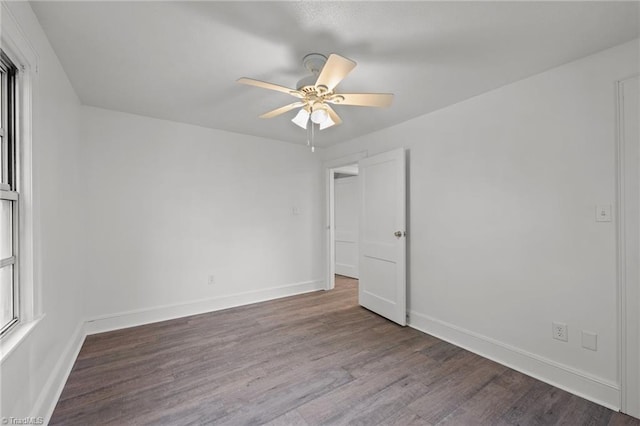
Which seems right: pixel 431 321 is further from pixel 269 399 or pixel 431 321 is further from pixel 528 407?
pixel 269 399

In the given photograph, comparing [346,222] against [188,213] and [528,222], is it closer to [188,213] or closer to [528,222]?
[188,213]

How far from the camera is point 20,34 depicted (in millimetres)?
1360

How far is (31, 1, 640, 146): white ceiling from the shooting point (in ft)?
4.88

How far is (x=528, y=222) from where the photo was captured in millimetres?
2209

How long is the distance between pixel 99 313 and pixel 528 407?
385cm

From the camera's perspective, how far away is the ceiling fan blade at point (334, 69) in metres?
1.48

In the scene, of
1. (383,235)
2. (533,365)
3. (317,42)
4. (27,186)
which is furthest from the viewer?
(383,235)

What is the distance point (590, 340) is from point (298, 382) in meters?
2.08

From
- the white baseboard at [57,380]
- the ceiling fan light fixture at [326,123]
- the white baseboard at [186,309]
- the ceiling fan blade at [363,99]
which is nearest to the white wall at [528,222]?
the ceiling fan blade at [363,99]

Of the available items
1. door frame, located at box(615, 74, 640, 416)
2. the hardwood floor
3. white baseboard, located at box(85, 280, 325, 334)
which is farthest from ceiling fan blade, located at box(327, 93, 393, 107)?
white baseboard, located at box(85, 280, 325, 334)

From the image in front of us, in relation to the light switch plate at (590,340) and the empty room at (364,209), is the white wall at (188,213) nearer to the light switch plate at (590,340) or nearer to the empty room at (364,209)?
the empty room at (364,209)

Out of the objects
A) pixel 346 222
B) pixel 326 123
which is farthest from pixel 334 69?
pixel 346 222

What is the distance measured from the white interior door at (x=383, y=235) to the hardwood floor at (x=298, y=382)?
1.48 ft

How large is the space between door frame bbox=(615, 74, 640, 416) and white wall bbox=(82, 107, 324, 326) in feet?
11.1
